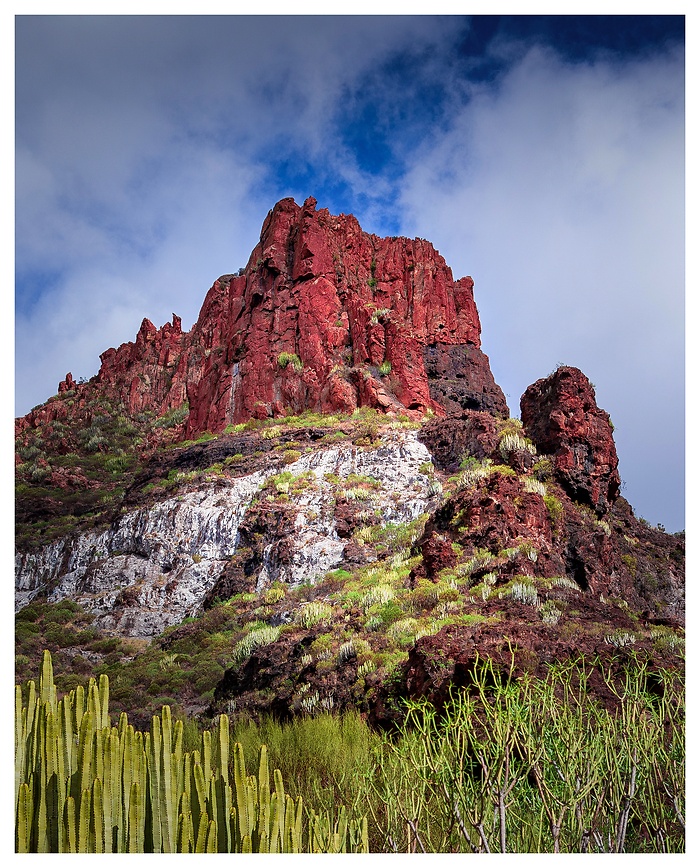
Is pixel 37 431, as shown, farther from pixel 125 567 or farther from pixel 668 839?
pixel 668 839

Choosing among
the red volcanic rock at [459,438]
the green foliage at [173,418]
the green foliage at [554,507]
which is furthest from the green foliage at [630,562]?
the green foliage at [173,418]

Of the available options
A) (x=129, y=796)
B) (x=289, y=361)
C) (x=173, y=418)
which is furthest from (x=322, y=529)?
(x=173, y=418)

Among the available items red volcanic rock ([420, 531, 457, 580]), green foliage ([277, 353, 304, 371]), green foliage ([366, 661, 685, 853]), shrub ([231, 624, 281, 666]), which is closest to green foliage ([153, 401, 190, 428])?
green foliage ([277, 353, 304, 371])

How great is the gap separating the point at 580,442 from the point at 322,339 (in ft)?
46.8

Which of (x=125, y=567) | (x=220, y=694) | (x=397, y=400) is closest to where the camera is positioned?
(x=220, y=694)

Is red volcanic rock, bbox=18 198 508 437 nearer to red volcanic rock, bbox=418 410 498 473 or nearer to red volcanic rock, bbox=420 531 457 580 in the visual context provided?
red volcanic rock, bbox=418 410 498 473

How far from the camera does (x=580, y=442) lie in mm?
11211

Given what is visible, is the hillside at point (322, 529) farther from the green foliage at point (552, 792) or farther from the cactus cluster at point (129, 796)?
the cactus cluster at point (129, 796)

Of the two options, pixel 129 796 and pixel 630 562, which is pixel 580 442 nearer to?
pixel 630 562

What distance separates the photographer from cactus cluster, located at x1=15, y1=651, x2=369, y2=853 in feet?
8.37
